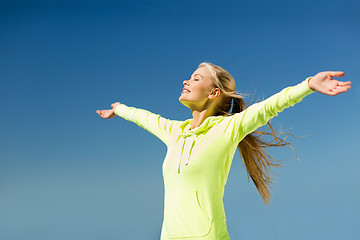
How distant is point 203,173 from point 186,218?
1.12 feet

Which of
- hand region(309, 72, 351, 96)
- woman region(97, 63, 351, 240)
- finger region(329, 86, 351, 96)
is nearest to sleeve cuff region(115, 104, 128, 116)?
woman region(97, 63, 351, 240)

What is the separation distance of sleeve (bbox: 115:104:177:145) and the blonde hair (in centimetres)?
47

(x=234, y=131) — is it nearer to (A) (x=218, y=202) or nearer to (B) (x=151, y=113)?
(A) (x=218, y=202)

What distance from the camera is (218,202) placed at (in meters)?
2.90

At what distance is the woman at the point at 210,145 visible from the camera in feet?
8.69

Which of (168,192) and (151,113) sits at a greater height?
(151,113)

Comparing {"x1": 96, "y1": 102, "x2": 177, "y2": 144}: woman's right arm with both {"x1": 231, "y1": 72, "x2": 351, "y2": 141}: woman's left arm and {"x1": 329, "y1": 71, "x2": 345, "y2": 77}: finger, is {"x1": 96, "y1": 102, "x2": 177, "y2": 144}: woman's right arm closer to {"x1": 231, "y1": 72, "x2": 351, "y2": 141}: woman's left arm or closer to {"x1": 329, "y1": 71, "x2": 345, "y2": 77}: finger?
{"x1": 231, "y1": 72, "x2": 351, "y2": 141}: woman's left arm

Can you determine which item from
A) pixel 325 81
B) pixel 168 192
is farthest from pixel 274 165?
pixel 325 81

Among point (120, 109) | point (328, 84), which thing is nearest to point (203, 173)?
point (328, 84)

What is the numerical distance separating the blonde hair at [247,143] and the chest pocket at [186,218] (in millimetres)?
A: 724

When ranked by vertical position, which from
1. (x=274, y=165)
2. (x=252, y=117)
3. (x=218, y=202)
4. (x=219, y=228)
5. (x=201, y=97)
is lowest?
(x=219, y=228)

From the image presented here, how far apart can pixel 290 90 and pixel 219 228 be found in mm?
1086

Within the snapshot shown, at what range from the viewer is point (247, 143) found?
3.31 meters

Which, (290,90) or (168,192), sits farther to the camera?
Result: (168,192)
